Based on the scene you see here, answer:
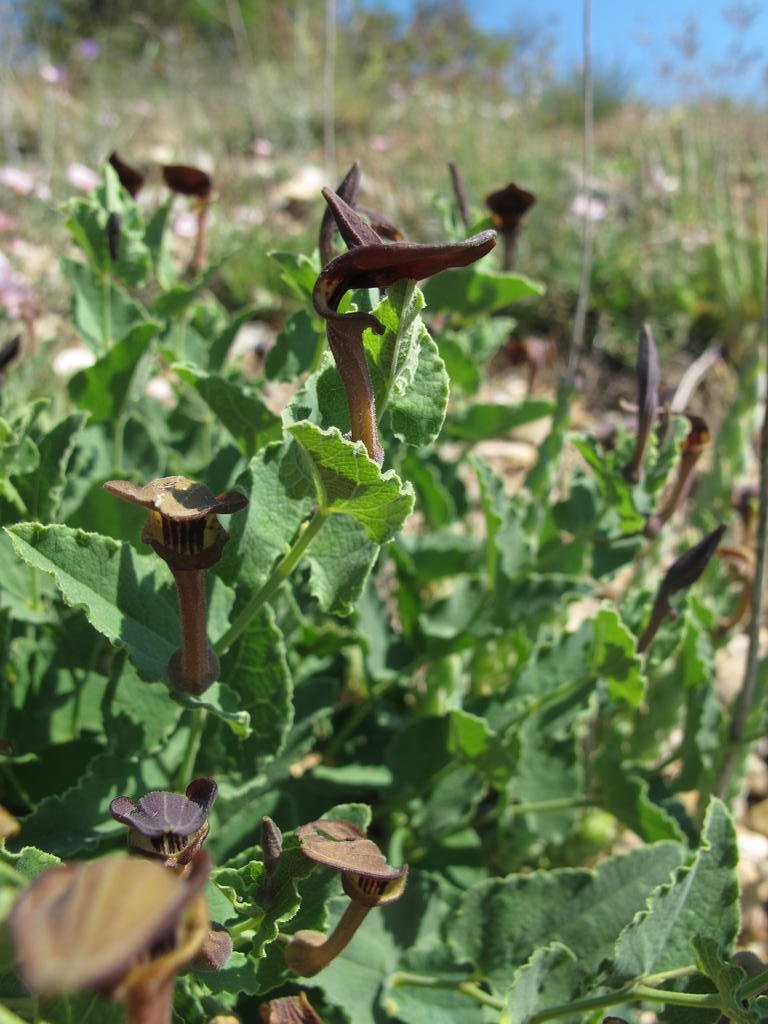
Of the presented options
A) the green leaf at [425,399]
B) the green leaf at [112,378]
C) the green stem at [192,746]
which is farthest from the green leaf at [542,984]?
the green leaf at [112,378]

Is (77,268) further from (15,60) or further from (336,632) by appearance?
(15,60)

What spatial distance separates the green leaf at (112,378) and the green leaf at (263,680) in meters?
0.43

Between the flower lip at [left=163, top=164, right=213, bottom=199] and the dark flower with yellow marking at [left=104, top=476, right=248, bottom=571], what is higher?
the flower lip at [left=163, top=164, right=213, bottom=199]

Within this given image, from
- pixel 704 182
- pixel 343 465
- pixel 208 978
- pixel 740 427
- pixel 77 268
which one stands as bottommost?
pixel 208 978

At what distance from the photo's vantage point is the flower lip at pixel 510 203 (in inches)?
47.6

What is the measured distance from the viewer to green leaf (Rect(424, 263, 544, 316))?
4.09 ft

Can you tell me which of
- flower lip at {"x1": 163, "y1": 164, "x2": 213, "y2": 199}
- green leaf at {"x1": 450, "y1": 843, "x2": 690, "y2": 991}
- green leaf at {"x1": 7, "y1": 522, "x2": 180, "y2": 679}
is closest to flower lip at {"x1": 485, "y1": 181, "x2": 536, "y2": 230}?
flower lip at {"x1": 163, "y1": 164, "x2": 213, "y2": 199}

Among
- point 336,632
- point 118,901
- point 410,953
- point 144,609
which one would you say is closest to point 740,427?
point 336,632

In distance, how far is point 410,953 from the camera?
1.04 m

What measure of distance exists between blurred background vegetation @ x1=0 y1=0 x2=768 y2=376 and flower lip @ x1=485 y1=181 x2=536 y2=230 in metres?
0.07

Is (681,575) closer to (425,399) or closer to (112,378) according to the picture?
(425,399)

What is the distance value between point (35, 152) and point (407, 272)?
5800 millimetres

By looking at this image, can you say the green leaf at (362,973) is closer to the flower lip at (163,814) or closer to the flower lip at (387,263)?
the flower lip at (163,814)

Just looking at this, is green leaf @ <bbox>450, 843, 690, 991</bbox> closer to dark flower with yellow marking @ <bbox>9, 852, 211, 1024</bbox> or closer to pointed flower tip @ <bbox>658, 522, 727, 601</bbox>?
pointed flower tip @ <bbox>658, 522, 727, 601</bbox>
